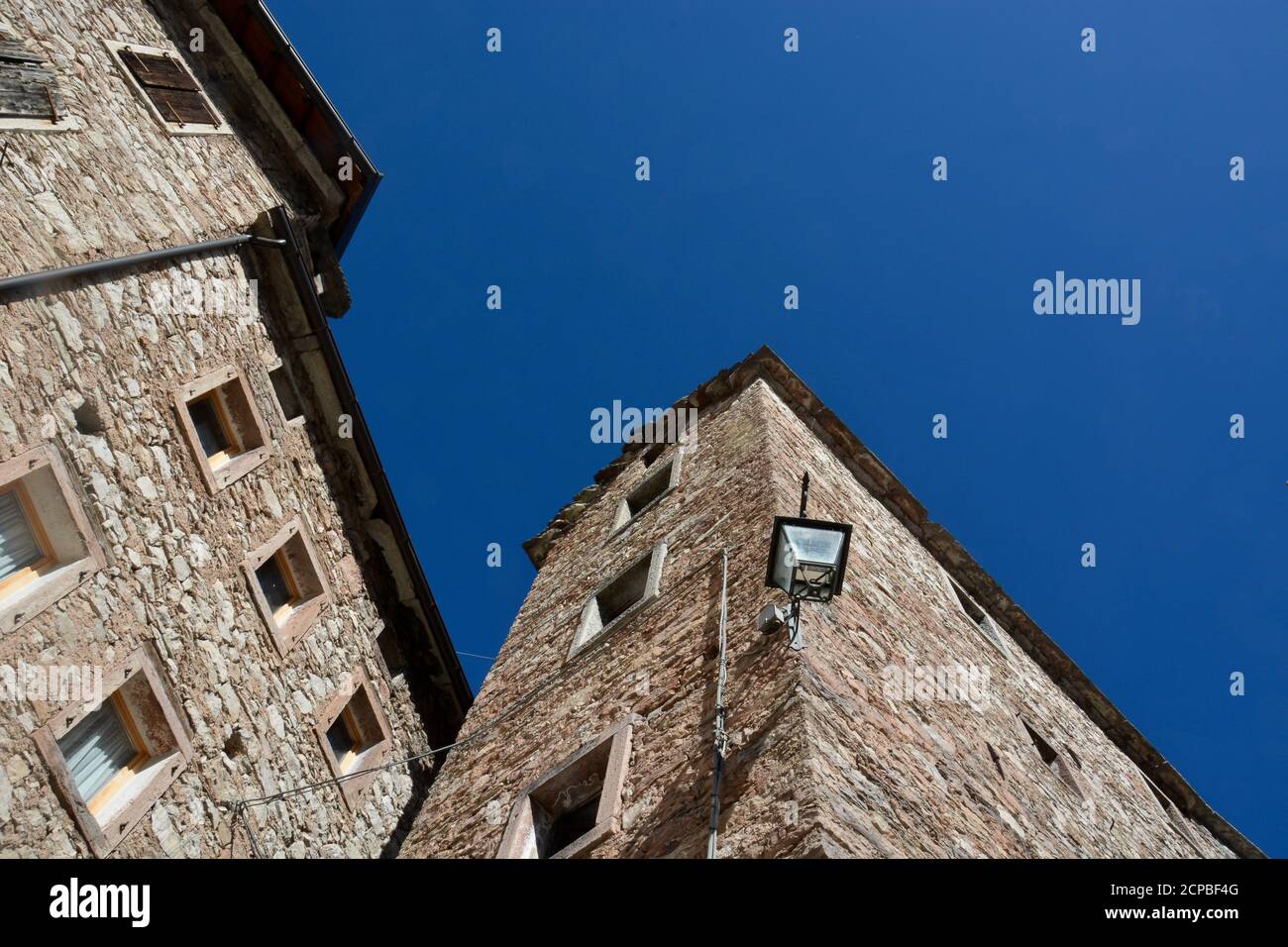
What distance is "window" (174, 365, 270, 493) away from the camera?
8.27m

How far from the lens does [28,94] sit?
8164 millimetres

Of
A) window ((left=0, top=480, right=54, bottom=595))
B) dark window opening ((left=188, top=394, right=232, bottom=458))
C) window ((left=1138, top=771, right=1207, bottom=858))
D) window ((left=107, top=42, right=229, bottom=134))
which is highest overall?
window ((left=107, top=42, right=229, bottom=134))

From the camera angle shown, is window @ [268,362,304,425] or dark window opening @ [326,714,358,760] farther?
window @ [268,362,304,425]

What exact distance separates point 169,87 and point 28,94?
2565 millimetres

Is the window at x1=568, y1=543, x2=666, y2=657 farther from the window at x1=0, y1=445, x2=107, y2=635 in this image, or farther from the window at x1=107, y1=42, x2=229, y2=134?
the window at x1=107, y1=42, x2=229, y2=134

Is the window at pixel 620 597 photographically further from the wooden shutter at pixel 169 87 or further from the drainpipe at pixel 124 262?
the wooden shutter at pixel 169 87

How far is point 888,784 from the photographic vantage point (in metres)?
5.19

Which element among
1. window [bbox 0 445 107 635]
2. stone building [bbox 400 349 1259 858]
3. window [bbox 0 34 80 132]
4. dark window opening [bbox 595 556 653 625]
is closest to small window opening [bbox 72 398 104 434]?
window [bbox 0 445 107 635]

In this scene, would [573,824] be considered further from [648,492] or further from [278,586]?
[648,492]

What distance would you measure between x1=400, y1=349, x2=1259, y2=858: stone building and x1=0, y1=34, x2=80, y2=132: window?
18.2ft

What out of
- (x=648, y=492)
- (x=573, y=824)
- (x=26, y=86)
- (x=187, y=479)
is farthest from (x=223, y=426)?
(x=573, y=824)
